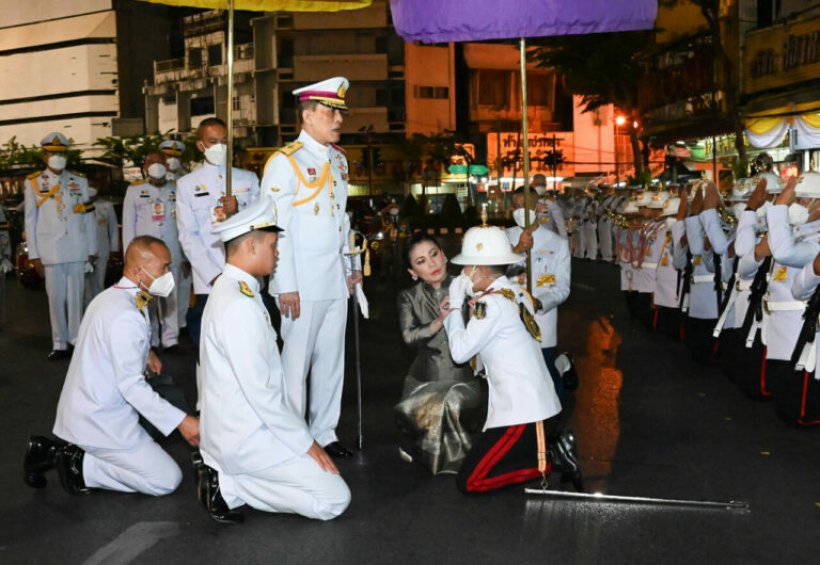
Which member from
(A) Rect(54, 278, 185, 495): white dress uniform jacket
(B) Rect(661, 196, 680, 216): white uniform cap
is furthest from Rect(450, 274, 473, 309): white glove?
(B) Rect(661, 196, 680, 216): white uniform cap

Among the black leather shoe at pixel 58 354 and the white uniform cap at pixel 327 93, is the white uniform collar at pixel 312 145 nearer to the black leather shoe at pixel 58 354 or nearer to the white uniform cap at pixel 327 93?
the white uniform cap at pixel 327 93

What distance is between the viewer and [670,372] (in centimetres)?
1021

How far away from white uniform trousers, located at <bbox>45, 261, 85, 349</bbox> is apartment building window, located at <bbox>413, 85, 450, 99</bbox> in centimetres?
5792

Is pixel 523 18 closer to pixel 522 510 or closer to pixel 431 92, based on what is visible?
pixel 522 510

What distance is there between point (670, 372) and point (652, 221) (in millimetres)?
3300

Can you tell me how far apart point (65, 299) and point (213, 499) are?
7294 millimetres

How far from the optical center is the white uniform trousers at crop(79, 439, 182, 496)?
20.6ft

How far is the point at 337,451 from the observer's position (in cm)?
717

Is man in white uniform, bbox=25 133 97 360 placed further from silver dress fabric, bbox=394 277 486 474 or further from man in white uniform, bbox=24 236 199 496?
silver dress fabric, bbox=394 277 486 474

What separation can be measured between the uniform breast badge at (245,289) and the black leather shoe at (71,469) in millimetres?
1735

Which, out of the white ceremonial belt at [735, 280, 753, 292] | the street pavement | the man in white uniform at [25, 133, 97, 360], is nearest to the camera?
the street pavement

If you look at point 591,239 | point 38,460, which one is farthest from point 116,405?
point 591,239

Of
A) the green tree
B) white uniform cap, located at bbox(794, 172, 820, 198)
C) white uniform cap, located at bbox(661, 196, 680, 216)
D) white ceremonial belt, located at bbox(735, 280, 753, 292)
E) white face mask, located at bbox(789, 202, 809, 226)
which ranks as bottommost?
white ceremonial belt, located at bbox(735, 280, 753, 292)

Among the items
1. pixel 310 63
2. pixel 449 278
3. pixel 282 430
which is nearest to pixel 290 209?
pixel 449 278
